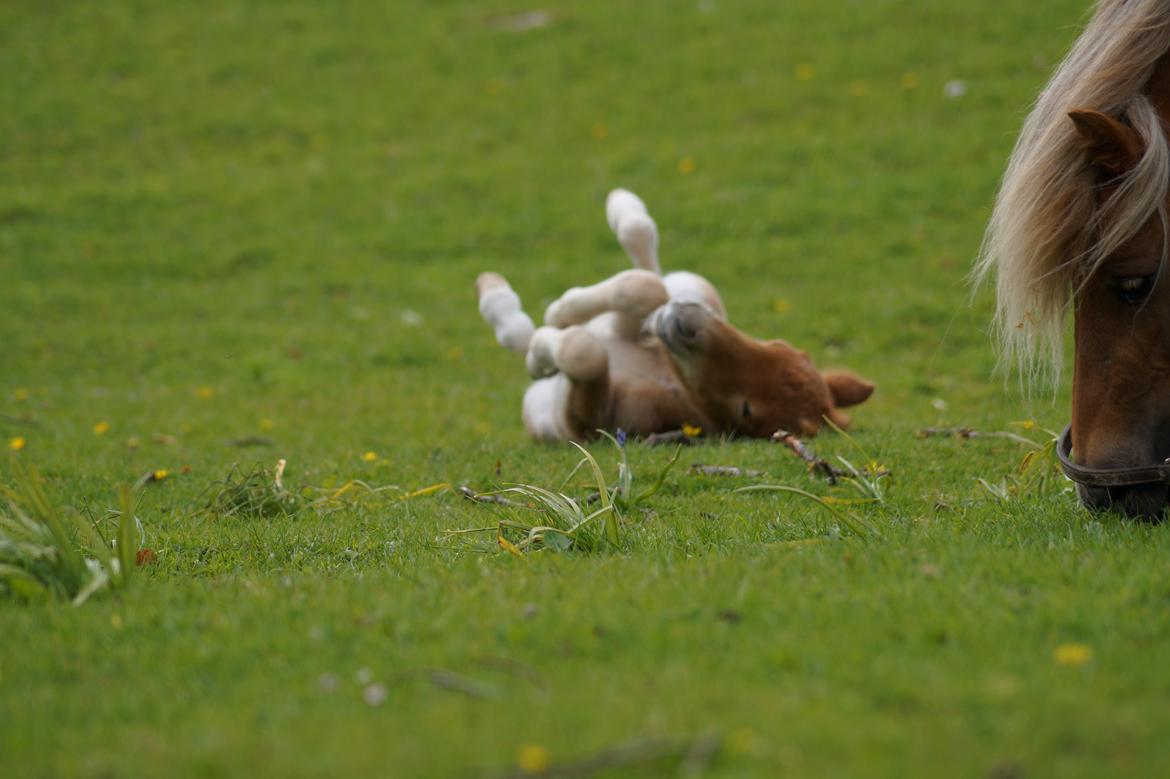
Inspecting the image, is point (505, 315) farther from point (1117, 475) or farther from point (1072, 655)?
point (1072, 655)

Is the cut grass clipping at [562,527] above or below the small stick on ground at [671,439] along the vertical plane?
above

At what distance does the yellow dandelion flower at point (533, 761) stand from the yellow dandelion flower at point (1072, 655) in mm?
1181

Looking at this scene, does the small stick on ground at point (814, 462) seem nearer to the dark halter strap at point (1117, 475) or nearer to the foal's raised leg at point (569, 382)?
the foal's raised leg at point (569, 382)

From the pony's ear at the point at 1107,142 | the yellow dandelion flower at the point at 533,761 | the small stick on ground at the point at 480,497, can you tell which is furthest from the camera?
the small stick on ground at the point at 480,497

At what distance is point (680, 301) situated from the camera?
554cm

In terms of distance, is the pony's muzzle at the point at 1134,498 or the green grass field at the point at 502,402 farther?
the pony's muzzle at the point at 1134,498

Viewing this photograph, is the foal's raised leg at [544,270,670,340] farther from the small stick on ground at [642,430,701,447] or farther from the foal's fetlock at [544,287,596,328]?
the small stick on ground at [642,430,701,447]

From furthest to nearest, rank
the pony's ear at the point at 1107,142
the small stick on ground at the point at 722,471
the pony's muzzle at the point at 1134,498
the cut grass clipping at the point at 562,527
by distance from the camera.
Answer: the small stick on ground at the point at 722,471, the cut grass clipping at the point at 562,527, the pony's muzzle at the point at 1134,498, the pony's ear at the point at 1107,142

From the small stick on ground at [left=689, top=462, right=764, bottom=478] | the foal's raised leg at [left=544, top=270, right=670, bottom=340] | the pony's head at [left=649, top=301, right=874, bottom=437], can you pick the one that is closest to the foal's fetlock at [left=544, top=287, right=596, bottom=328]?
the foal's raised leg at [left=544, top=270, right=670, bottom=340]

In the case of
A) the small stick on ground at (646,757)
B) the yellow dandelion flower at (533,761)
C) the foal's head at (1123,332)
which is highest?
the foal's head at (1123,332)

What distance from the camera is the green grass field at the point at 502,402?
238cm

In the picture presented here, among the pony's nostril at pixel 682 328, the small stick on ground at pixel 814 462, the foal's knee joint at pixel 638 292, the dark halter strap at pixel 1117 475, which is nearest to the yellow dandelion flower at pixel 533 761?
the dark halter strap at pixel 1117 475

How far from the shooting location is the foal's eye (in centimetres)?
335

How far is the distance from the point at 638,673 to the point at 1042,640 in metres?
0.96
